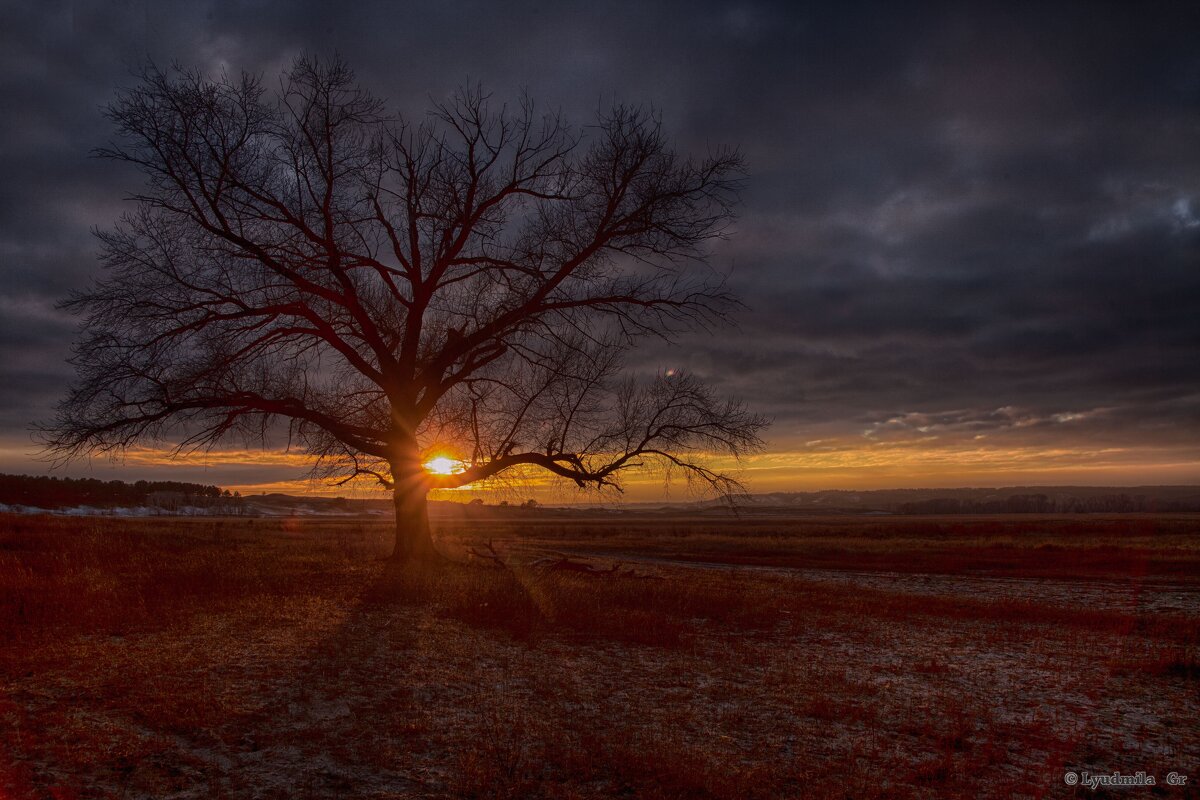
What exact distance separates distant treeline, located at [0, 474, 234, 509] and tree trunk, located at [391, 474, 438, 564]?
3434 inches

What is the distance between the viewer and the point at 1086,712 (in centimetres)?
823

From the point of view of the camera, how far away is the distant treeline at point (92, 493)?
85375mm

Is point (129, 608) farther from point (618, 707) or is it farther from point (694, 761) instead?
point (694, 761)

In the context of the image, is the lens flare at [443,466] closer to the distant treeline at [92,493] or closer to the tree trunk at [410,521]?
the tree trunk at [410,521]

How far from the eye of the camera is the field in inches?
220

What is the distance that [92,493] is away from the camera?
334 ft

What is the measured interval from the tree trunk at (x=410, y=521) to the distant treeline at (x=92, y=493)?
8723 cm

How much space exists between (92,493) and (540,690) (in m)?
120

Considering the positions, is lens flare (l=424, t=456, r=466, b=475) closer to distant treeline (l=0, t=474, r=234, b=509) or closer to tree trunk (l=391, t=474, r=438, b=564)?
tree trunk (l=391, t=474, r=438, b=564)

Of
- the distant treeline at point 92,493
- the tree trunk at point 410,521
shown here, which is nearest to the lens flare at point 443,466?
the tree trunk at point 410,521

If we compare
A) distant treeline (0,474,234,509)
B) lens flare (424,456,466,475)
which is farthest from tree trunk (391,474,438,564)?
distant treeline (0,474,234,509)

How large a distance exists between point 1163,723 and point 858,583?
17097mm

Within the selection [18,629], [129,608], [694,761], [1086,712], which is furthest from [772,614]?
[18,629]

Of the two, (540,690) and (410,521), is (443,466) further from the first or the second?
(540,690)
